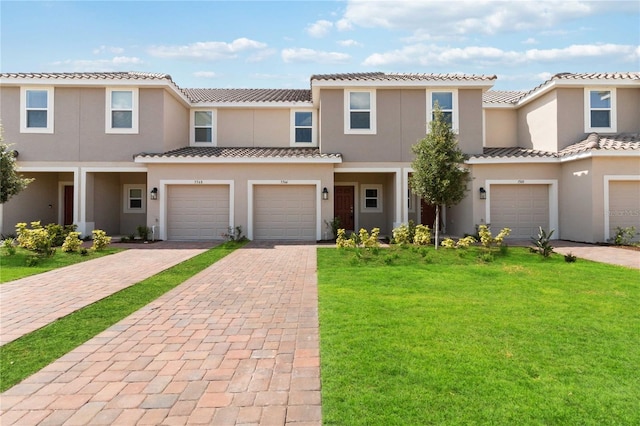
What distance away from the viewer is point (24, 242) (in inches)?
427

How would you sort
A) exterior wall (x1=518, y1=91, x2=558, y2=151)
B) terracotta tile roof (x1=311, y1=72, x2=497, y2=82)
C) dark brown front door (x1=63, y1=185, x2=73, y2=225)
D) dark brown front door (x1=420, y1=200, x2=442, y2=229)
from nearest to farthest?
terracotta tile roof (x1=311, y1=72, x2=497, y2=82) → exterior wall (x1=518, y1=91, x2=558, y2=151) → dark brown front door (x1=63, y1=185, x2=73, y2=225) → dark brown front door (x1=420, y1=200, x2=442, y2=229)

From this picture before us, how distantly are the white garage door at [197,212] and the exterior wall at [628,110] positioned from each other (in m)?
16.4

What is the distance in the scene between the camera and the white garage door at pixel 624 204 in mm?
13547

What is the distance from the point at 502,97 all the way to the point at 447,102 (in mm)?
5727

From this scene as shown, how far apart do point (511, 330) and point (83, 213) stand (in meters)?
16.3

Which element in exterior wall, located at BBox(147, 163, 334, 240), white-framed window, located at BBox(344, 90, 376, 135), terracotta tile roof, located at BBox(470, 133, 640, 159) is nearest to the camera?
terracotta tile roof, located at BBox(470, 133, 640, 159)

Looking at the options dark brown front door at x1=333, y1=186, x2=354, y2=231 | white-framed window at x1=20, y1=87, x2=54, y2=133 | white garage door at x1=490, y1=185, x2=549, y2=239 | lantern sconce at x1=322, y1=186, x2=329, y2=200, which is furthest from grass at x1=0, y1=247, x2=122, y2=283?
white garage door at x1=490, y1=185, x2=549, y2=239

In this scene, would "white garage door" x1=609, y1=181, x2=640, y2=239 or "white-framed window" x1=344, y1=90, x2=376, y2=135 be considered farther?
"white-framed window" x1=344, y1=90, x2=376, y2=135

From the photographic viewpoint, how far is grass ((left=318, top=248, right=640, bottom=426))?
9.47 ft

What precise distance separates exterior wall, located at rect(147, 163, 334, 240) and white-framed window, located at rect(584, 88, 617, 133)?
35.3 feet

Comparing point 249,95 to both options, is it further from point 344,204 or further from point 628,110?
point 628,110

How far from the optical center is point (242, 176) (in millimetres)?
15227

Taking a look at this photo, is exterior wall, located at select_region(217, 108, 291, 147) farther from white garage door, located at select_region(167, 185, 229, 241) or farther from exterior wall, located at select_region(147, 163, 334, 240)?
white garage door, located at select_region(167, 185, 229, 241)

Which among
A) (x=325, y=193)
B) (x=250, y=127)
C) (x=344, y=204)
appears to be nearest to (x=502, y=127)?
(x=344, y=204)
